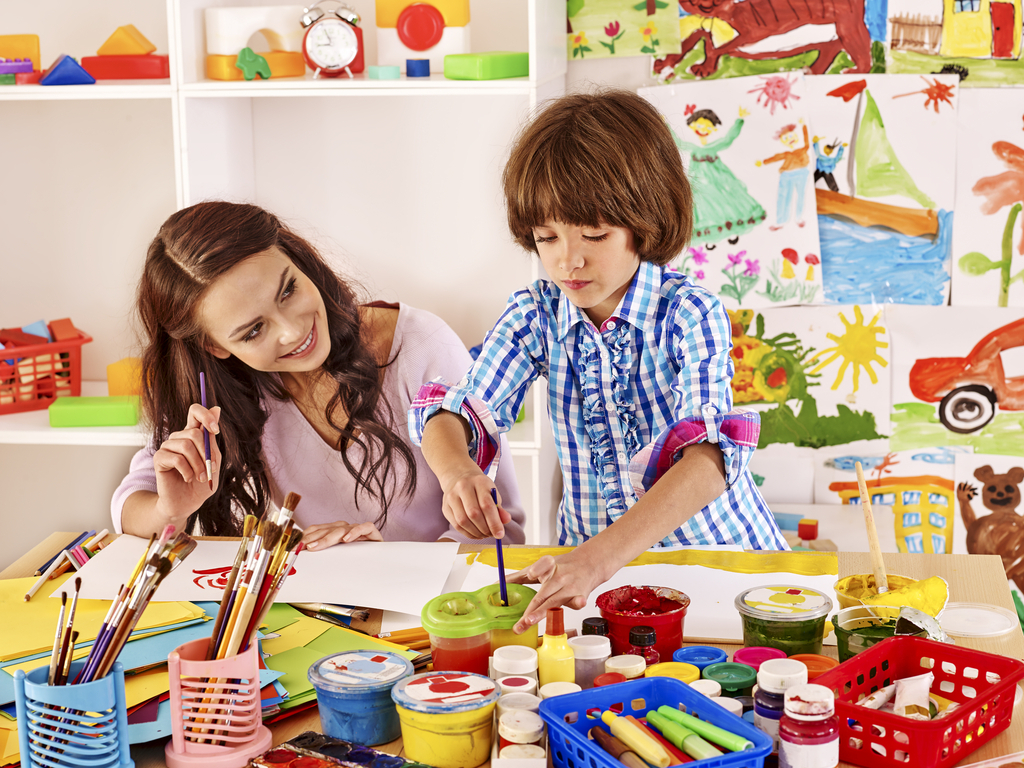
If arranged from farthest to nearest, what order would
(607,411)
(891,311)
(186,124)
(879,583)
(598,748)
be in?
(891,311) → (186,124) → (607,411) → (879,583) → (598,748)

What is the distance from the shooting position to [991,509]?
1.96m

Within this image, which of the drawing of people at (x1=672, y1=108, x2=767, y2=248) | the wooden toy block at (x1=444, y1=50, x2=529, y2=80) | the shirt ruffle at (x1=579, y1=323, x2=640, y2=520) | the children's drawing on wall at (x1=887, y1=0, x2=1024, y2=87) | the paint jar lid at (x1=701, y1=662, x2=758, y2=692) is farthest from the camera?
the drawing of people at (x1=672, y1=108, x2=767, y2=248)

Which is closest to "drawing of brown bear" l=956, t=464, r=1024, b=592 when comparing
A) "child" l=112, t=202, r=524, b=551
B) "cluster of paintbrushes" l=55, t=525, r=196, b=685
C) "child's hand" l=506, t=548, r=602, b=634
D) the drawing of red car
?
the drawing of red car

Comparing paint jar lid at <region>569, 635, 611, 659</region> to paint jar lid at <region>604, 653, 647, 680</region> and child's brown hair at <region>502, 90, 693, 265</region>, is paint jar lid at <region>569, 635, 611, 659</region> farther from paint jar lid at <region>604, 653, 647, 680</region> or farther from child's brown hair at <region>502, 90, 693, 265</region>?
child's brown hair at <region>502, 90, 693, 265</region>

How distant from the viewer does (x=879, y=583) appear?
0.90m

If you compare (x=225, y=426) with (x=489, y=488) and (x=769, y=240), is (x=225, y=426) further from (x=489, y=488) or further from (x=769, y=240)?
(x=769, y=240)

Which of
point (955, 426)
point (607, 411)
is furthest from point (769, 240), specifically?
point (607, 411)

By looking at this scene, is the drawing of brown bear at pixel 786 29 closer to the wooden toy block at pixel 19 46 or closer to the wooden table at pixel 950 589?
the wooden table at pixel 950 589

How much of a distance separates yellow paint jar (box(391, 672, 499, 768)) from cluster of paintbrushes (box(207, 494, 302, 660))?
0.39 feet

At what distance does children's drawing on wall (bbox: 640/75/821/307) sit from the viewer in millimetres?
1860

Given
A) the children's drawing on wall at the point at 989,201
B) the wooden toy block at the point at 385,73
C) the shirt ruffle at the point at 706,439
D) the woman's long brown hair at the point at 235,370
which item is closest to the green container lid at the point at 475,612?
the shirt ruffle at the point at 706,439

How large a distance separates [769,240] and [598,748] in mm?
1441

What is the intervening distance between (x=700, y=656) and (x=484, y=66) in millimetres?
1158

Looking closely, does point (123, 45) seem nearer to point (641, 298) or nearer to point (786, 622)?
point (641, 298)
